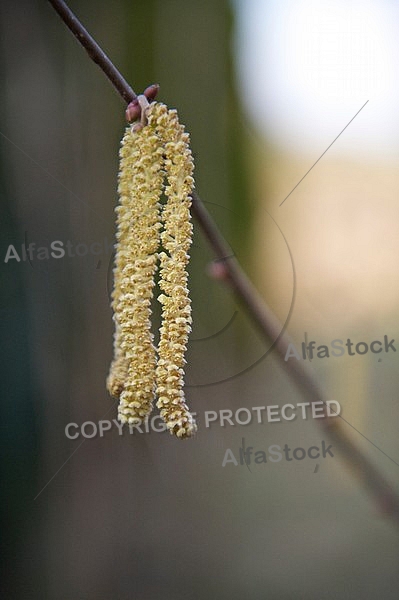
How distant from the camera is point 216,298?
1.44ft

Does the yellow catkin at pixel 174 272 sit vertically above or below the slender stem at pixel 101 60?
below

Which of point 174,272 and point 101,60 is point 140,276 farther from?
point 101,60

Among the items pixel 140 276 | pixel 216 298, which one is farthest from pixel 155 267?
pixel 216 298

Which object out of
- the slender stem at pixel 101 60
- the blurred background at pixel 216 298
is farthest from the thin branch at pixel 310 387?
the slender stem at pixel 101 60

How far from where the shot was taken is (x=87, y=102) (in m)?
0.44

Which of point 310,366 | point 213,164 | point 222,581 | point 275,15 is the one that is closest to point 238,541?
point 222,581

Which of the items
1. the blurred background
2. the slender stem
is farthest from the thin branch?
the slender stem

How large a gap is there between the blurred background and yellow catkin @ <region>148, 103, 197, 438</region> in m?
0.09

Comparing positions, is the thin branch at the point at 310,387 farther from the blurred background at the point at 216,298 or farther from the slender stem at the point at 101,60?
the slender stem at the point at 101,60

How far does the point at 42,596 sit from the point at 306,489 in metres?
0.23

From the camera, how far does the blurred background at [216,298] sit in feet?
1.44

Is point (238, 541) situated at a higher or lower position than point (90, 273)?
lower

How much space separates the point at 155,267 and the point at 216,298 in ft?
0.37

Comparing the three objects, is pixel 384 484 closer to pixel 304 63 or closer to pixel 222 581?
pixel 222 581
